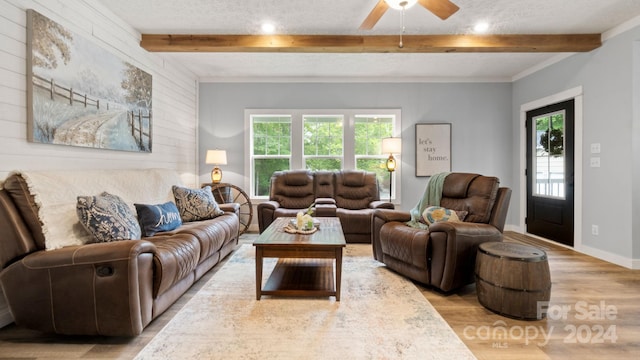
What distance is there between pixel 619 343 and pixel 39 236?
12.6ft

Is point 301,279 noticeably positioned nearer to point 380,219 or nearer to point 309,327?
point 309,327

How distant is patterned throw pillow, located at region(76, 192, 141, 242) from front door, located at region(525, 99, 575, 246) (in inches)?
208

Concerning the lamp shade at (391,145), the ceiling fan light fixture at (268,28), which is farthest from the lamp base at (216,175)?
the lamp shade at (391,145)

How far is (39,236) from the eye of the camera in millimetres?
1883

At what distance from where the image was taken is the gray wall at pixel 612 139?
3.21 m

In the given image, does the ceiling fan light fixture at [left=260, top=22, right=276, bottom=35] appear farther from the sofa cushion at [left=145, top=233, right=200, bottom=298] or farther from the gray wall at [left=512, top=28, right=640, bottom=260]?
the gray wall at [left=512, top=28, right=640, bottom=260]

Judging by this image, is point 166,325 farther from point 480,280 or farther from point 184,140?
point 184,140

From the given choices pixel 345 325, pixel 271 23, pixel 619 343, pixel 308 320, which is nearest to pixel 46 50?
pixel 271 23

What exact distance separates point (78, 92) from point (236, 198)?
9.39ft

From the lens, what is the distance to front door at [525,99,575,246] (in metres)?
4.03

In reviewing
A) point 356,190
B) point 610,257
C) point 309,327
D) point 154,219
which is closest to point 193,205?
point 154,219

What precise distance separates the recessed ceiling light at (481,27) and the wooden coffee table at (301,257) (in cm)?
286

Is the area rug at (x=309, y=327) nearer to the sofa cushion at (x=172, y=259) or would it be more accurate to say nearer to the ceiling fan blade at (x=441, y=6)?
the sofa cushion at (x=172, y=259)

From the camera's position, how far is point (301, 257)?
234cm
